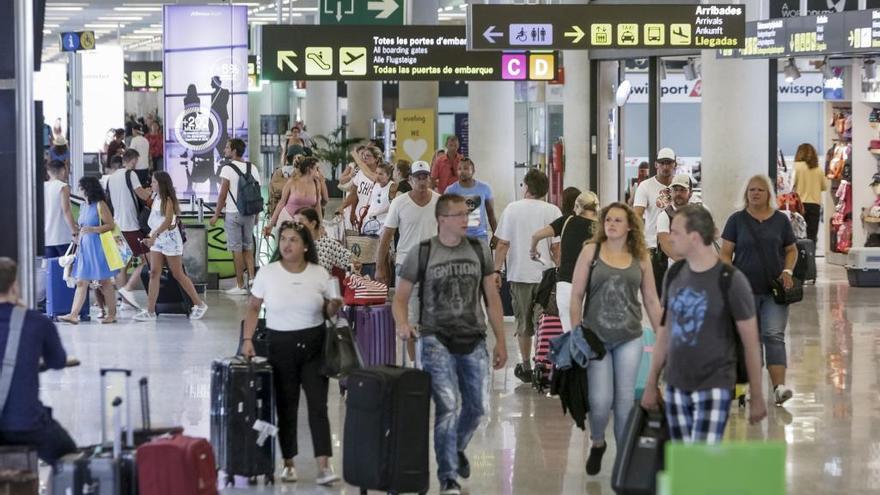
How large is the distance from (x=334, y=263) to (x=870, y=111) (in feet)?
42.7

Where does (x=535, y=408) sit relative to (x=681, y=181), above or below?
below

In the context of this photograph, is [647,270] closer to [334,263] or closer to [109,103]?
[334,263]

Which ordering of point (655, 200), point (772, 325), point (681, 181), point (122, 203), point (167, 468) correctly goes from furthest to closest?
point (122, 203) < point (655, 200) < point (681, 181) < point (772, 325) < point (167, 468)

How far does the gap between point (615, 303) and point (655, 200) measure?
4.89 meters

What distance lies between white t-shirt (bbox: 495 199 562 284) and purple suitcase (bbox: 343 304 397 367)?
1262 millimetres

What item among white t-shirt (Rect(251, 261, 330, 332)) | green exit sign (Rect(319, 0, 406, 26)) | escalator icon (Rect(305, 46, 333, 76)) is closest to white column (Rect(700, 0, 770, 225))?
escalator icon (Rect(305, 46, 333, 76))

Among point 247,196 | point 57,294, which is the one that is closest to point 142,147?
point 247,196

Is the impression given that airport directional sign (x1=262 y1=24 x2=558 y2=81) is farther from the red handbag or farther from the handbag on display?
the red handbag

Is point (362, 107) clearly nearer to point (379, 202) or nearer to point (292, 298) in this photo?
point (379, 202)

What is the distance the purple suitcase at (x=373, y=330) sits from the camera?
1193 cm

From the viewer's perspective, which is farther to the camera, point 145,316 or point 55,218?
point 145,316

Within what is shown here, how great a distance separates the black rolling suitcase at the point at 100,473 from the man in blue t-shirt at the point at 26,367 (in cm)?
20

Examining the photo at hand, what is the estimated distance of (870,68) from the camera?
888 inches

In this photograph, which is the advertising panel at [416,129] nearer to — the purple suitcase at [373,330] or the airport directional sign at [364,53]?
the airport directional sign at [364,53]
